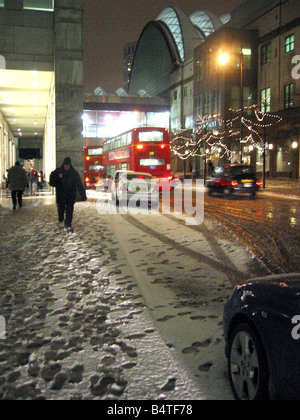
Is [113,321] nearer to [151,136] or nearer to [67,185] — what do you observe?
[67,185]

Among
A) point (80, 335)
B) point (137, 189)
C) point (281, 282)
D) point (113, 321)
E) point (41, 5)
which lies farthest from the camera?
point (41, 5)

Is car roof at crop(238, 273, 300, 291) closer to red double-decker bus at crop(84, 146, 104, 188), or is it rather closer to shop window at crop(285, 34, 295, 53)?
red double-decker bus at crop(84, 146, 104, 188)

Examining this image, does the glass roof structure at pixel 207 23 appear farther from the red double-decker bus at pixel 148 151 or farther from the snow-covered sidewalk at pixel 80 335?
the snow-covered sidewalk at pixel 80 335

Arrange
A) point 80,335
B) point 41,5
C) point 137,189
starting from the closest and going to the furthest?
point 80,335, point 137,189, point 41,5

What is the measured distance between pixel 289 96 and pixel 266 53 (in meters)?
8.73

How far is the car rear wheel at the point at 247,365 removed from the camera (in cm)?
287

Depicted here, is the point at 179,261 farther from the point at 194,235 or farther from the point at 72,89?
the point at 72,89

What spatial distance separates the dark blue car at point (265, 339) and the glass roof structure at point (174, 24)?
84338 millimetres

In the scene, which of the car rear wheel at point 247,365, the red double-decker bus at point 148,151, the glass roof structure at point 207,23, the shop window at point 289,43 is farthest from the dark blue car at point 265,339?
the glass roof structure at point 207,23

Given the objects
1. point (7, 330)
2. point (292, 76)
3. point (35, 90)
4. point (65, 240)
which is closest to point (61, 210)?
point (65, 240)

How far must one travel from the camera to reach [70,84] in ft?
72.1

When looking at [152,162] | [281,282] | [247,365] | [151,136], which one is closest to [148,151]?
[152,162]

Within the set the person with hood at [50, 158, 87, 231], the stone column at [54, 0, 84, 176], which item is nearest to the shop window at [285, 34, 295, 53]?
the stone column at [54, 0, 84, 176]

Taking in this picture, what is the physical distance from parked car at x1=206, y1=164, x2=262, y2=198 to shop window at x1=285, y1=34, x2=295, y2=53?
23.0m
